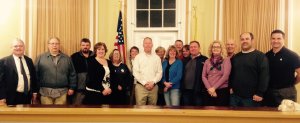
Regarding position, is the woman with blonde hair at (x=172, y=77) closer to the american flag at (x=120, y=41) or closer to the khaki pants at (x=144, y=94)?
the khaki pants at (x=144, y=94)

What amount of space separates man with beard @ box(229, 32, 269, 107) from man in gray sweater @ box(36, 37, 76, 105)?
2314mm

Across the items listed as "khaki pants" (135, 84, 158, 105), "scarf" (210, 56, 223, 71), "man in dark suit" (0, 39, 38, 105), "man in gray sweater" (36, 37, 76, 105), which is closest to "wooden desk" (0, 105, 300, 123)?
"scarf" (210, 56, 223, 71)

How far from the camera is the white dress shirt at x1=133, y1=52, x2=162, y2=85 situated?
4.32 metres

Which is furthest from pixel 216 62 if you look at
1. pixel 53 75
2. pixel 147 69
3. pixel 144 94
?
pixel 53 75

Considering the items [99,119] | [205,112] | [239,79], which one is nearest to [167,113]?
[205,112]

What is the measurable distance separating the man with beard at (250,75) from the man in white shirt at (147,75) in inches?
45.0

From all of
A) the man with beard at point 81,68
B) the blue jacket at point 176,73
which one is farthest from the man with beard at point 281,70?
the man with beard at point 81,68

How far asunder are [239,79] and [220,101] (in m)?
0.43

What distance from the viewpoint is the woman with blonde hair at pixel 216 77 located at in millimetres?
3898

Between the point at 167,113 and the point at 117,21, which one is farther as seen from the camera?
the point at 117,21

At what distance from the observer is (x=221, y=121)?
2223mm

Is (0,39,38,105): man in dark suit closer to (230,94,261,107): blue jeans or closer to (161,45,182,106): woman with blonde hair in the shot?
(161,45,182,106): woman with blonde hair

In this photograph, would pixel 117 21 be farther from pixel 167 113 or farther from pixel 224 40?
pixel 167 113

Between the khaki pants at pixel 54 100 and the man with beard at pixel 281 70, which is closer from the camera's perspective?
the man with beard at pixel 281 70
